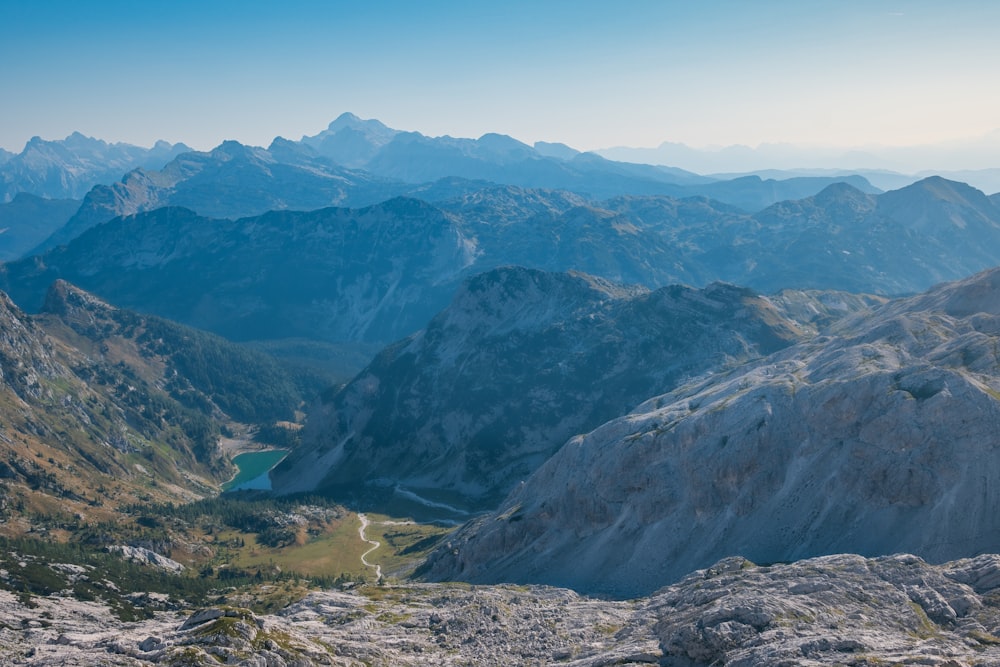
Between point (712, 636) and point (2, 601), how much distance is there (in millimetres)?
113020

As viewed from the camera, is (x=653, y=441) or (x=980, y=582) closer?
(x=980, y=582)

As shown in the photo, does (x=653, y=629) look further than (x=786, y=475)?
No

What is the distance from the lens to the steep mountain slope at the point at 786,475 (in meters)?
126

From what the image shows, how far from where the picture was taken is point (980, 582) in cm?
8938

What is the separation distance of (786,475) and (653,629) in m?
59.3

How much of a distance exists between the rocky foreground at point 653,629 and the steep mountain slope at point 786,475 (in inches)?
938

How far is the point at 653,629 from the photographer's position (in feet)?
311

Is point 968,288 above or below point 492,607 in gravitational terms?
above

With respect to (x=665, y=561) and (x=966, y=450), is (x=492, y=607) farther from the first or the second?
(x=966, y=450)

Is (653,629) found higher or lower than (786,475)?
lower

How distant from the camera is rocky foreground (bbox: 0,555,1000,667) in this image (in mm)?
77562

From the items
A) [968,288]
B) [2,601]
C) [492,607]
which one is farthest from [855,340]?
[2,601]

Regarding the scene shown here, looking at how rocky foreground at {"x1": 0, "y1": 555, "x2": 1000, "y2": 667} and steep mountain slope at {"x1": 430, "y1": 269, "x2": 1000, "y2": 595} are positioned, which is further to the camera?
steep mountain slope at {"x1": 430, "y1": 269, "x2": 1000, "y2": 595}

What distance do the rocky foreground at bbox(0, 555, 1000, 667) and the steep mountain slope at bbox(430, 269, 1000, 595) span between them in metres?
23.8
